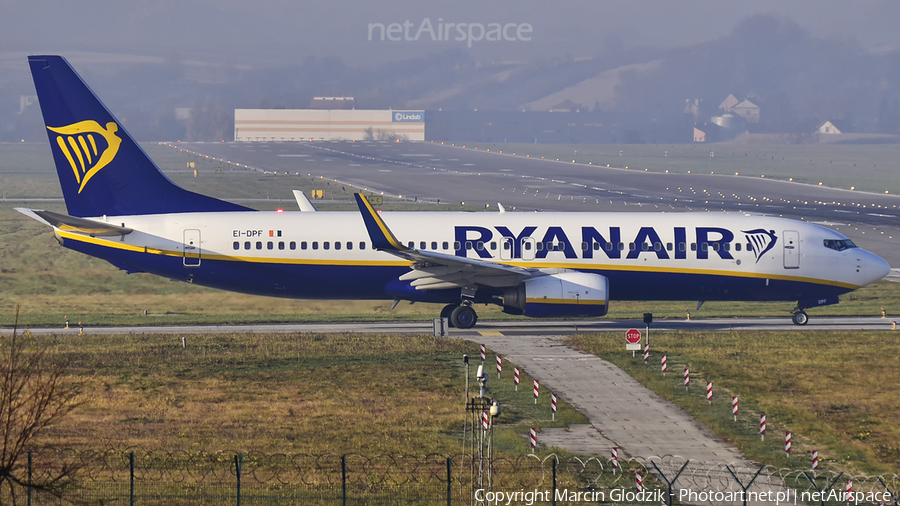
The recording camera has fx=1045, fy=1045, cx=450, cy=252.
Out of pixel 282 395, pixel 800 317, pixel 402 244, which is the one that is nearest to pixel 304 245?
pixel 402 244

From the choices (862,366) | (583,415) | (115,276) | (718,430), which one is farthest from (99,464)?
(115,276)

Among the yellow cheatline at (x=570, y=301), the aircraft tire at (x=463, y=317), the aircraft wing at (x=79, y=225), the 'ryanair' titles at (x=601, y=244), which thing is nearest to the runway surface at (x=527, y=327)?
the aircraft tire at (x=463, y=317)

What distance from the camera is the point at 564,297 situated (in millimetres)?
43906

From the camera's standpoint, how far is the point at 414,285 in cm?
4525

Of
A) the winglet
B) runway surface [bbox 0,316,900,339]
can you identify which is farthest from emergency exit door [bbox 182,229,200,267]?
the winglet

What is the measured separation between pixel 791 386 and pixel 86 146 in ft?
A: 99.3

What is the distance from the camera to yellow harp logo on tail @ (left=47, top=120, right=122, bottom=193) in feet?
147

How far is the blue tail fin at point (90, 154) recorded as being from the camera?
44.4 m

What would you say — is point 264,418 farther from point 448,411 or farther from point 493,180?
point 493,180

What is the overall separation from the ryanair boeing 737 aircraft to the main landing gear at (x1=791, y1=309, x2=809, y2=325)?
141 cm

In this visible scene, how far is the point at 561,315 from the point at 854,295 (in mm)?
25457

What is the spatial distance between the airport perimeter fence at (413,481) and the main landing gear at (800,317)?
2442 cm

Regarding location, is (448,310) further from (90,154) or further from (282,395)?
(90,154)

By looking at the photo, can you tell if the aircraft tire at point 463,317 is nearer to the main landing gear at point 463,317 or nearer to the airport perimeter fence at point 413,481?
the main landing gear at point 463,317
